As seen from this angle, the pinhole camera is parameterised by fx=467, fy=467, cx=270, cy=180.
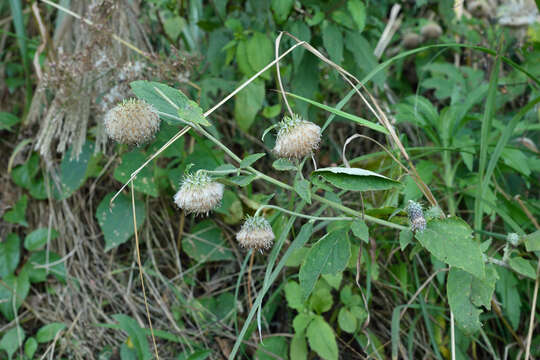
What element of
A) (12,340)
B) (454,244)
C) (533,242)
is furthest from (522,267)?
(12,340)

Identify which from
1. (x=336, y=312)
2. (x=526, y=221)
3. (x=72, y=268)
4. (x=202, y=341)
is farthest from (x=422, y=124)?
(x=72, y=268)

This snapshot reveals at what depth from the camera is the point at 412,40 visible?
215 centimetres

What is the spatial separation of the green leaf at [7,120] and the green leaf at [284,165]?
1331mm

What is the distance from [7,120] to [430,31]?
180 centimetres

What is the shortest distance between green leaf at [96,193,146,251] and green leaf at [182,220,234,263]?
18 centimetres

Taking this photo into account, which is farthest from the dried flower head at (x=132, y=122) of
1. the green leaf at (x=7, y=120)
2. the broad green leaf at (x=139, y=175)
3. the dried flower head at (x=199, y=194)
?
the green leaf at (x=7, y=120)

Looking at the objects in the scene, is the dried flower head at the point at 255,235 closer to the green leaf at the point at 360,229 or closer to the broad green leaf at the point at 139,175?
the green leaf at the point at 360,229

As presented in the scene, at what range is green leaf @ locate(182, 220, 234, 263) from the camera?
5.27ft

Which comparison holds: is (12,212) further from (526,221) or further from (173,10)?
(526,221)

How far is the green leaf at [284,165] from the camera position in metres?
0.95

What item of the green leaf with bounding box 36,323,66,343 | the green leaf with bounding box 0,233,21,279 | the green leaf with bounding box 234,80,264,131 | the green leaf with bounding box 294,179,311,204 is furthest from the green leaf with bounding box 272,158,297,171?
the green leaf with bounding box 0,233,21,279

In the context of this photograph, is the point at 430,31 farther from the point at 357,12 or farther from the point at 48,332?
the point at 48,332

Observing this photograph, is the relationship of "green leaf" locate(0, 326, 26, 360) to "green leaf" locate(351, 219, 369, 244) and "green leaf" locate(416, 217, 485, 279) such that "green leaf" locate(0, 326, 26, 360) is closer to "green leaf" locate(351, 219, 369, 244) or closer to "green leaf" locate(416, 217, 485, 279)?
"green leaf" locate(351, 219, 369, 244)

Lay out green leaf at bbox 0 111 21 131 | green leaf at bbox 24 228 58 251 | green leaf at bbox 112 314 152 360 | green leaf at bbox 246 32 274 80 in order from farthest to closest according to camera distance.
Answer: green leaf at bbox 0 111 21 131, green leaf at bbox 24 228 58 251, green leaf at bbox 246 32 274 80, green leaf at bbox 112 314 152 360
